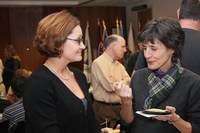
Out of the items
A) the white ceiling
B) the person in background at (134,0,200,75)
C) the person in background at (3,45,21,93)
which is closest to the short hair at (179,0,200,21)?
the person in background at (134,0,200,75)

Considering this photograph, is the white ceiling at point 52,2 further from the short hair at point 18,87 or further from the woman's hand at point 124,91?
the woman's hand at point 124,91

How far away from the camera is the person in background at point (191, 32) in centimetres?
178

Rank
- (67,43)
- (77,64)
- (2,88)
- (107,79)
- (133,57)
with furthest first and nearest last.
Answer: (77,64) → (2,88) → (133,57) → (107,79) → (67,43)

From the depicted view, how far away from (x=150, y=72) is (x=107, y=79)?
1.98 metres

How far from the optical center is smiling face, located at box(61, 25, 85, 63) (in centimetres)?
154

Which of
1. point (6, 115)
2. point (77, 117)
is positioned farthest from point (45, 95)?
point (6, 115)

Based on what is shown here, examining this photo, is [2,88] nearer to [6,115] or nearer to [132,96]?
[6,115]

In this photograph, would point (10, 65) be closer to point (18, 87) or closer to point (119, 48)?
point (119, 48)

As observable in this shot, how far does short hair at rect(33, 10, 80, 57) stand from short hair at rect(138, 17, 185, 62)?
1.35ft

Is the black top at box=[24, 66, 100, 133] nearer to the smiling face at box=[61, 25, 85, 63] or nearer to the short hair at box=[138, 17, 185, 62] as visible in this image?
the smiling face at box=[61, 25, 85, 63]

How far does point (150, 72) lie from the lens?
1656 millimetres

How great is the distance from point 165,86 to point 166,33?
271 millimetres

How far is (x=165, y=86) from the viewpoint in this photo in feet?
4.97

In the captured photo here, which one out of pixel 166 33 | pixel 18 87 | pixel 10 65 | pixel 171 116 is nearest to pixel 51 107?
pixel 171 116
